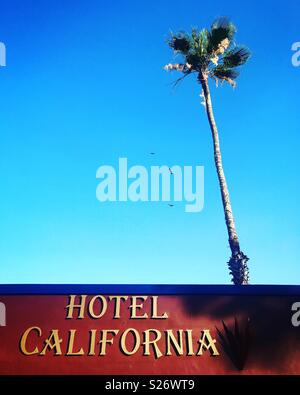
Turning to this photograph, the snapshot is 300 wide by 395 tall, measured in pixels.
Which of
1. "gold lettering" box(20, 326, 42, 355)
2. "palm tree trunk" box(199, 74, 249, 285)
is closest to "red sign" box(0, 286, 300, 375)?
"gold lettering" box(20, 326, 42, 355)

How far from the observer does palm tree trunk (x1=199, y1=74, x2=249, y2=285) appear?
1753 cm

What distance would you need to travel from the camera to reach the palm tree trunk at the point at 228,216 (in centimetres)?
1753

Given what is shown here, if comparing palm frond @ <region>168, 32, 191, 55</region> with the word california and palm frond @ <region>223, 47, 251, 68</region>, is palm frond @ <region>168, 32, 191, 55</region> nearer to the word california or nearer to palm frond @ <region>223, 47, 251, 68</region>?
palm frond @ <region>223, 47, 251, 68</region>

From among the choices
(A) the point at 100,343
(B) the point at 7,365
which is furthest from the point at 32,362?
(A) the point at 100,343

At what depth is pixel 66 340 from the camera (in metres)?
11.5

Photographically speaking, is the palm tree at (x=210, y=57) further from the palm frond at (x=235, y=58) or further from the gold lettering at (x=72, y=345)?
the gold lettering at (x=72, y=345)

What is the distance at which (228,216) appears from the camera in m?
18.8

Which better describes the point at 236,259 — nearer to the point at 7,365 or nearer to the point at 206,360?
the point at 206,360

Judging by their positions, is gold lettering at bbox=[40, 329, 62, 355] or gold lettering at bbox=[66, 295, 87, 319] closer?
gold lettering at bbox=[40, 329, 62, 355]

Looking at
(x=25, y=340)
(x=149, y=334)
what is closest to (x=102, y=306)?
(x=149, y=334)

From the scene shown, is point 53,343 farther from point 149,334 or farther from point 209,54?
point 209,54

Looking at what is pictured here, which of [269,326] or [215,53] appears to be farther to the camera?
[215,53]
